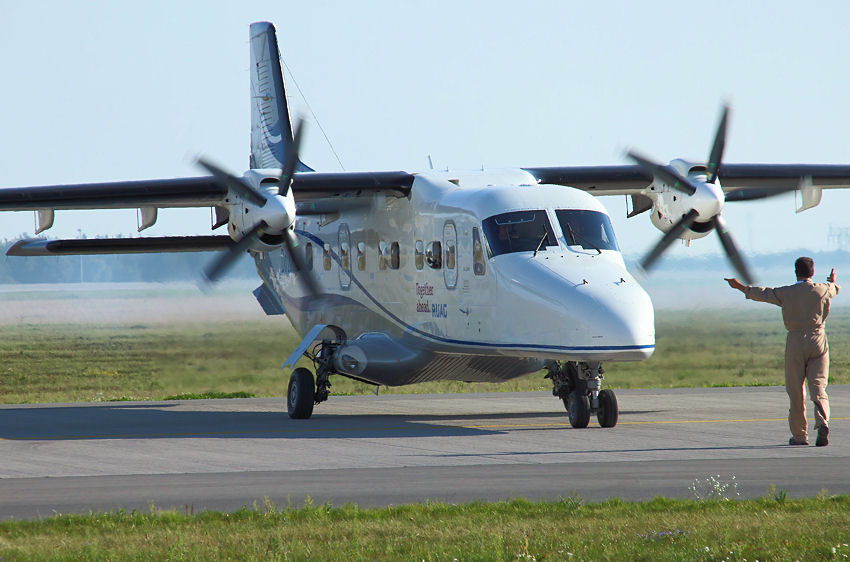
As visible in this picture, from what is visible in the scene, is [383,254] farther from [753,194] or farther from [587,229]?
[753,194]

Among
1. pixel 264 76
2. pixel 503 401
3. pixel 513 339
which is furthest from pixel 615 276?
pixel 264 76

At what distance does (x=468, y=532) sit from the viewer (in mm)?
9484

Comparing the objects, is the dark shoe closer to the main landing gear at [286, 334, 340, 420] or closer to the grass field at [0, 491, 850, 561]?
the grass field at [0, 491, 850, 561]

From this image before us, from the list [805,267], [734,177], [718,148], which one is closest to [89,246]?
[718,148]

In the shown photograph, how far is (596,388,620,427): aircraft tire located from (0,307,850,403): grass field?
37.9 feet

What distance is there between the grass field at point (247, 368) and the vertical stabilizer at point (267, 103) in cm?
459

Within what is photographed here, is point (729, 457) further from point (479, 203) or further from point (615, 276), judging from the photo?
point (479, 203)

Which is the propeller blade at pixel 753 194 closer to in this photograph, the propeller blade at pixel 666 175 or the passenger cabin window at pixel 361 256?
the propeller blade at pixel 666 175

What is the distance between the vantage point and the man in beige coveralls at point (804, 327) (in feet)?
47.1

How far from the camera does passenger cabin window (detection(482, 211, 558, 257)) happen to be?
17.9 meters

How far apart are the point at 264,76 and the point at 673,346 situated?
1747 centimetres

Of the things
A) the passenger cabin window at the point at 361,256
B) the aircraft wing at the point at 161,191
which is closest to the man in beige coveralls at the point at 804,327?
the aircraft wing at the point at 161,191

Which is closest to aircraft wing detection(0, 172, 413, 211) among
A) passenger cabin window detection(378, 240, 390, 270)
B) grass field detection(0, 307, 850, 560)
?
passenger cabin window detection(378, 240, 390, 270)

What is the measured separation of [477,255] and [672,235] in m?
3.41
